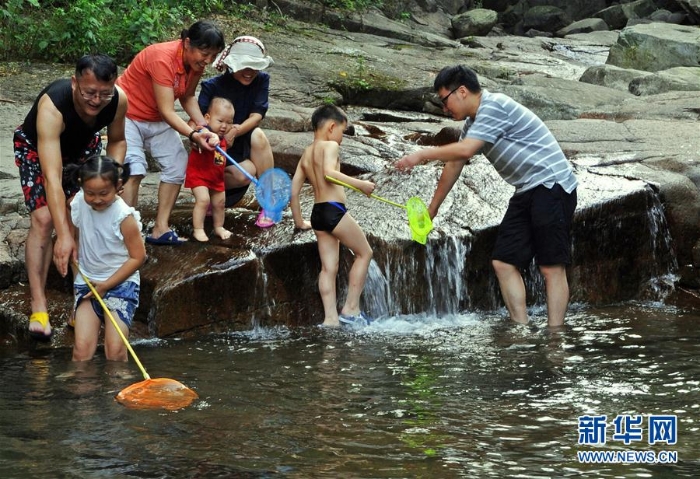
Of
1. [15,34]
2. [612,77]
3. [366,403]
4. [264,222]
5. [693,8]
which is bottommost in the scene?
[366,403]

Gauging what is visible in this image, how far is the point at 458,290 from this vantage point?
24.1 feet

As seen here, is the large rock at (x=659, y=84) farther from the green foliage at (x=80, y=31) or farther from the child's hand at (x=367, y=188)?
the child's hand at (x=367, y=188)

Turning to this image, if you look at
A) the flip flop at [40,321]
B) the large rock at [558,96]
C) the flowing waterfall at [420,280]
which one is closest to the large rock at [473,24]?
the large rock at [558,96]

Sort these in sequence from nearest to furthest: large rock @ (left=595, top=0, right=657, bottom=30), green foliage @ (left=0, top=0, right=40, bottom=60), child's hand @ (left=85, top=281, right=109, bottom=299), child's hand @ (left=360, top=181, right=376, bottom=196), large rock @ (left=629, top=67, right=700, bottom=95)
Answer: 1. child's hand @ (left=85, top=281, right=109, bottom=299)
2. child's hand @ (left=360, top=181, right=376, bottom=196)
3. green foliage @ (left=0, top=0, right=40, bottom=60)
4. large rock @ (left=629, top=67, right=700, bottom=95)
5. large rock @ (left=595, top=0, right=657, bottom=30)

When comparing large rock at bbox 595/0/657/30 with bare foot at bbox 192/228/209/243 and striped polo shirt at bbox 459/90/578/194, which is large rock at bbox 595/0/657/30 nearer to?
striped polo shirt at bbox 459/90/578/194

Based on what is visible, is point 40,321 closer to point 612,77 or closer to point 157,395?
point 157,395

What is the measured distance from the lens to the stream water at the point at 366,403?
12.5ft

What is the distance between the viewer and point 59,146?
17.9 feet

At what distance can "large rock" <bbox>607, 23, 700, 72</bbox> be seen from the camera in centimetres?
1761

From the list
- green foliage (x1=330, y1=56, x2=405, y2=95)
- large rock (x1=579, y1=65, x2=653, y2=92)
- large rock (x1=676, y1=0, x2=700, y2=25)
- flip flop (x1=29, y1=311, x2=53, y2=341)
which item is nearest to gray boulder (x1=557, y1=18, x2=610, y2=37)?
large rock (x1=676, y1=0, x2=700, y2=25)

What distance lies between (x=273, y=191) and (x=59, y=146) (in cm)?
189

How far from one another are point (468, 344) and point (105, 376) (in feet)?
7.52

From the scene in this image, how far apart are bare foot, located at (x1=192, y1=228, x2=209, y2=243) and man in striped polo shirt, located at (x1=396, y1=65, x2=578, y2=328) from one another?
61.3 inches

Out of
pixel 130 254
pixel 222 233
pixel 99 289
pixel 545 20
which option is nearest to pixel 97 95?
pixel 130 254
